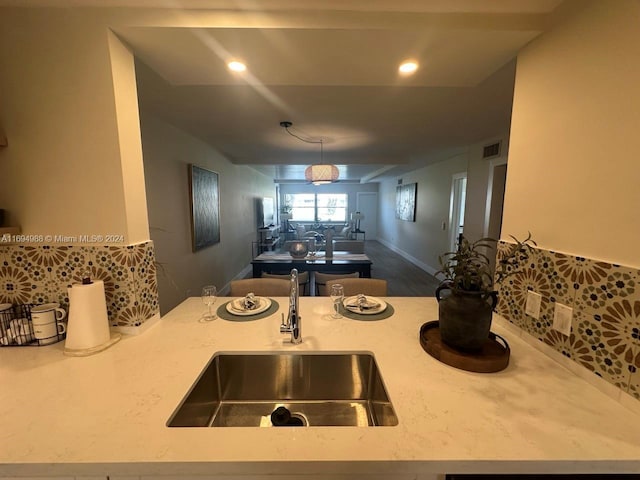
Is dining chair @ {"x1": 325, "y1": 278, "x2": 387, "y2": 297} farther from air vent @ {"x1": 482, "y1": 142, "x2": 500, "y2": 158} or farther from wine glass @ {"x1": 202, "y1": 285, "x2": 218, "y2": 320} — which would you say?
air vent @ {"x1": 482, "y1": 142, "x2": 500, "y2": 158}

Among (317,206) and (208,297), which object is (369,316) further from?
(317,206)

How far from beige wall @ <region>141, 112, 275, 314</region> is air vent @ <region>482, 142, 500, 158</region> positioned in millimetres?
3907

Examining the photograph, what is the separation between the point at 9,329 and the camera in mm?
1097

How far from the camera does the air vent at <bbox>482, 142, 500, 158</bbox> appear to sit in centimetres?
Answer: 331

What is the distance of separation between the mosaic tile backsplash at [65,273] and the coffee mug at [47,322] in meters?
0.05

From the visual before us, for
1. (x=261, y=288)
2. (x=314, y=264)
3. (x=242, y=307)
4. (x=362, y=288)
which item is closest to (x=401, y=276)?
(x=314, y=264)

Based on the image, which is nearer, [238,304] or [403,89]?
[238,304]

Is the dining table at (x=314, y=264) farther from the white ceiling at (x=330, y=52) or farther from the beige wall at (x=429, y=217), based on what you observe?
the beige wall at (x=429, y=217)

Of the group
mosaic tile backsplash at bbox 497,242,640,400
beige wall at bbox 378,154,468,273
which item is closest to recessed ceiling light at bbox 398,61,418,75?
mosaic tile backsplash at bbox 497,242,640,400

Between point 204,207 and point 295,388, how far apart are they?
9.93ft

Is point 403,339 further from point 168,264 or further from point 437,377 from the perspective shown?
point 168,264

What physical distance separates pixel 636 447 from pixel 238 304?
1.54 m

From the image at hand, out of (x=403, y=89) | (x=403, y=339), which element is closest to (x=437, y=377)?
(x=403, y=339)

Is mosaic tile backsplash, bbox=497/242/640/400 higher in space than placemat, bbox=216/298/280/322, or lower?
higher
